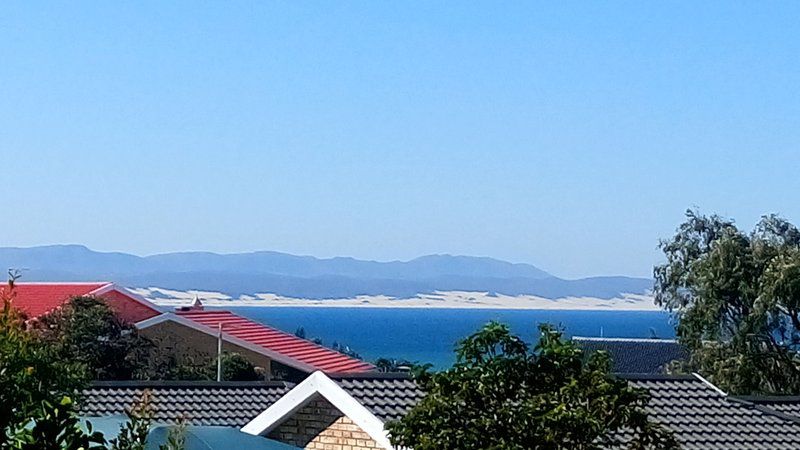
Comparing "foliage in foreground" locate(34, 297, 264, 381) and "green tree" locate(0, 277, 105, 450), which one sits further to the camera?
"foliage in foreground" locate(34, 297, 264, 381)

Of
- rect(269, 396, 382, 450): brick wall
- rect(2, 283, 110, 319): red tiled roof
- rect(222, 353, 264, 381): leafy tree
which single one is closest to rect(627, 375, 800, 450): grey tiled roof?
rect(269, 396, 382, 450): brick wall

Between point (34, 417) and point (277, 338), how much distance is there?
32.9 metres

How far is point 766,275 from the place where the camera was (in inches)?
1056

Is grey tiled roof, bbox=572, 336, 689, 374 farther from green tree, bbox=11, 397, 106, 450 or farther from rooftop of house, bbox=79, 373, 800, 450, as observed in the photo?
green tree, bbox=11, 397, 106, 450

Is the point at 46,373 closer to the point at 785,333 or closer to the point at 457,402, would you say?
the point at 457,402

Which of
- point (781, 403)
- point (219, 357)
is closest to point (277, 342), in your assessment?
point (219, 357)

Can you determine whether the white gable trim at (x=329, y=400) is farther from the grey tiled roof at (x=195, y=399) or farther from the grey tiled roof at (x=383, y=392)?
the grey tiled roof at (x=195, y=399)

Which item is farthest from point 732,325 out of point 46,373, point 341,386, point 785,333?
point 46,373

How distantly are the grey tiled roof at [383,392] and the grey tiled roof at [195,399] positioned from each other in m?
3.90

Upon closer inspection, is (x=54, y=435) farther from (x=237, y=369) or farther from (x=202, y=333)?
(x=202, y=333)

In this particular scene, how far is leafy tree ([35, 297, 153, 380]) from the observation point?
2784 centimetres

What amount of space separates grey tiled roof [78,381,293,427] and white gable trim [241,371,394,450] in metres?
3.20

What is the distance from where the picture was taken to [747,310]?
27.8 metres

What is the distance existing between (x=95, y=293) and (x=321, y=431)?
19.1m
